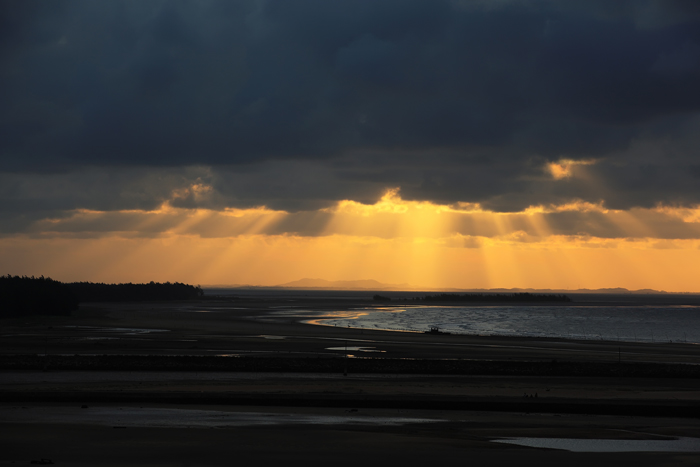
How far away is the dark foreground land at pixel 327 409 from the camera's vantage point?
16656mm

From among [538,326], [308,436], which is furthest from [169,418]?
[538,326]

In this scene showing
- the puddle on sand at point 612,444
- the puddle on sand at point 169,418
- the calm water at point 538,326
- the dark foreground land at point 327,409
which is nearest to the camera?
the dark foreground land at point 327,409

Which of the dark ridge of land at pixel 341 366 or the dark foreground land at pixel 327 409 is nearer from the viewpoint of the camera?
the dark foreground land at pixel 327 409

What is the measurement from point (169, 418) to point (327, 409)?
18.6ft

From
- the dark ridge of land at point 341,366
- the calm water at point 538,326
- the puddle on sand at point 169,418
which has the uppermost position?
the puddle on sand at point 169,418

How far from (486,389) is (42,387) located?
19552mm

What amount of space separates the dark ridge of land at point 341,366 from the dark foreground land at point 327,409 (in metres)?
0.12

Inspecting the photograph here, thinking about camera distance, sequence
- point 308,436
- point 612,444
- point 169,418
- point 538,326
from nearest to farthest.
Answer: point 612,444 < point 308,436 < point 169,418 < point 538,326

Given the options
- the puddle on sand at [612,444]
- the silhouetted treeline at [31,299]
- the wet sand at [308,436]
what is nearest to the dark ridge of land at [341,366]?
the wet sand at [308,436]

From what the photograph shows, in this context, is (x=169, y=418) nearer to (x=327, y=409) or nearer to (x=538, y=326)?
(x=327, y=409)

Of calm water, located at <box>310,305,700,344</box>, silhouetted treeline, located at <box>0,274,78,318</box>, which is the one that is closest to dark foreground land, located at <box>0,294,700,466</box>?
calm water, located at <box>310,305,700,344</box>

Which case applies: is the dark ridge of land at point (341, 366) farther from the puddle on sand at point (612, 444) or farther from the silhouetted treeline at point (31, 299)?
the silhouetted treeline at point (31, 299)

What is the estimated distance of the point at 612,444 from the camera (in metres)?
18.4

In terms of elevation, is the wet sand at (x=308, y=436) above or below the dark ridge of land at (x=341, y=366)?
above
